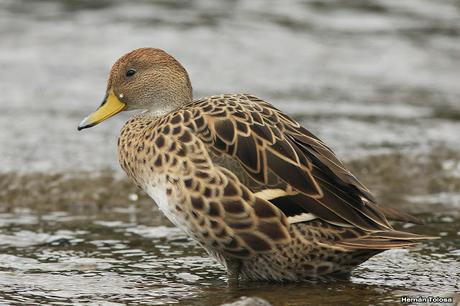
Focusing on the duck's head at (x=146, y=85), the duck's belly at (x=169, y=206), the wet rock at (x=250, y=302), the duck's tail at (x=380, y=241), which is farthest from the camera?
the duck's head at (x=146, y=85)

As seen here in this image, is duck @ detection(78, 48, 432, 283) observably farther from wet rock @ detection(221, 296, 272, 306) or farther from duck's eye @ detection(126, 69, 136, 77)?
duck's eye @ detection(126, 69, 136, 77)

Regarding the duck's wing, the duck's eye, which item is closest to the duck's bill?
the duck's eye

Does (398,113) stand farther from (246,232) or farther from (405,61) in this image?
(246,232)

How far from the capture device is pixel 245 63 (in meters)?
14.0

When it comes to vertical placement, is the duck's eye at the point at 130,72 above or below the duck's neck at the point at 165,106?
above

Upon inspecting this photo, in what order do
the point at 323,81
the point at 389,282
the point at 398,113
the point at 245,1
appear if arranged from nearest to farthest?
1. the point at 389,282
2. the point at 398,113
3. the point at 323,81
4. the point at 245,1

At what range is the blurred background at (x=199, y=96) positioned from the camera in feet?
21.5

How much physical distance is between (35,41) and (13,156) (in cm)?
498

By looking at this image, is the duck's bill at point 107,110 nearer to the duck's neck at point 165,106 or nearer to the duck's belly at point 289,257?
the duck's neck at point 165,106

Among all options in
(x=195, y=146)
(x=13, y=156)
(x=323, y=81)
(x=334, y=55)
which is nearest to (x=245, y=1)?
(x=334, y=55)

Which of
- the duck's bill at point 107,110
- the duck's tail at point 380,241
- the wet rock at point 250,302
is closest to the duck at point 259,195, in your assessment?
the duck's tail at point 380,241

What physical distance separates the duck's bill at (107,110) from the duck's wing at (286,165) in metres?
0.91

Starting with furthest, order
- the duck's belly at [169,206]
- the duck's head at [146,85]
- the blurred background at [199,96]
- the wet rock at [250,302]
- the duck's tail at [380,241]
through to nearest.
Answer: the duck's head at [146,85], the blurred background at [199,96], the duck's belly at [169,206], the duck's tail at [380,241], the wet rock at [250,302]

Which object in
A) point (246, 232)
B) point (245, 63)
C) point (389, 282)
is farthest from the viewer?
point (245, 63)
